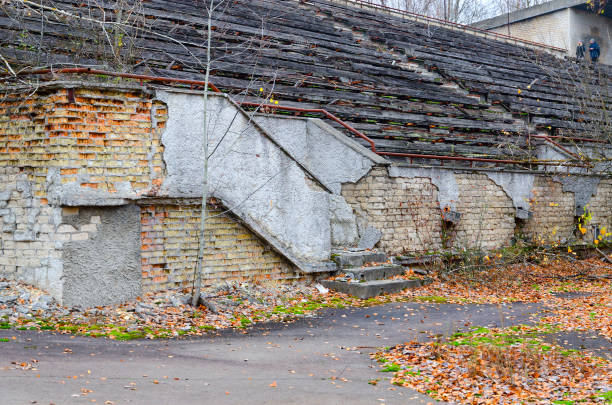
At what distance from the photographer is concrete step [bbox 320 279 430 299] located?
1063cm

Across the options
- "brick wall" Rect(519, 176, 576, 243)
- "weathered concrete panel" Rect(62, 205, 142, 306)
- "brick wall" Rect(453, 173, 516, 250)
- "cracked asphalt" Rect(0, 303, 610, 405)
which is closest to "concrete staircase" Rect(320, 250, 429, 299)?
"cracked asphalt" Rect(0, 303, 610, 405)

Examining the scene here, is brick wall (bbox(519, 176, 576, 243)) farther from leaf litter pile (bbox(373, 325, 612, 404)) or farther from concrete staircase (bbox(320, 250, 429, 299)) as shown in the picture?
leaf litter pile (bbox(373, 325, 612, 404))

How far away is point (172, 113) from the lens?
367 inches

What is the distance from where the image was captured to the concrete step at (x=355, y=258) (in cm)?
1126

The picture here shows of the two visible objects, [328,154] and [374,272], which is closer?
[374,272]

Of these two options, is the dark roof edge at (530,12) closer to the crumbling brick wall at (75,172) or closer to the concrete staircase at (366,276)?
the concrete staircase at (366,276)

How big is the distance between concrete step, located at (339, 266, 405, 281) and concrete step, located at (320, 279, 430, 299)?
5.6 inches

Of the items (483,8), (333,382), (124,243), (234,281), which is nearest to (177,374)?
(333,382)

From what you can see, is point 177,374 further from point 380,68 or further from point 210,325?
point 380,68

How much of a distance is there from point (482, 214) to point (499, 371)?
798cm

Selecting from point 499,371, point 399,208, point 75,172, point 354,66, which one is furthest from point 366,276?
point 354,66

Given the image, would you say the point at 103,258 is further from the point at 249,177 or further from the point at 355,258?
the point at 355,258

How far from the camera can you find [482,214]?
A: 1407 centimetres

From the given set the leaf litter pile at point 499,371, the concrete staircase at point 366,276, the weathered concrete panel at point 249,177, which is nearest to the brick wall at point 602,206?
the concrete staircase at point 366,276
